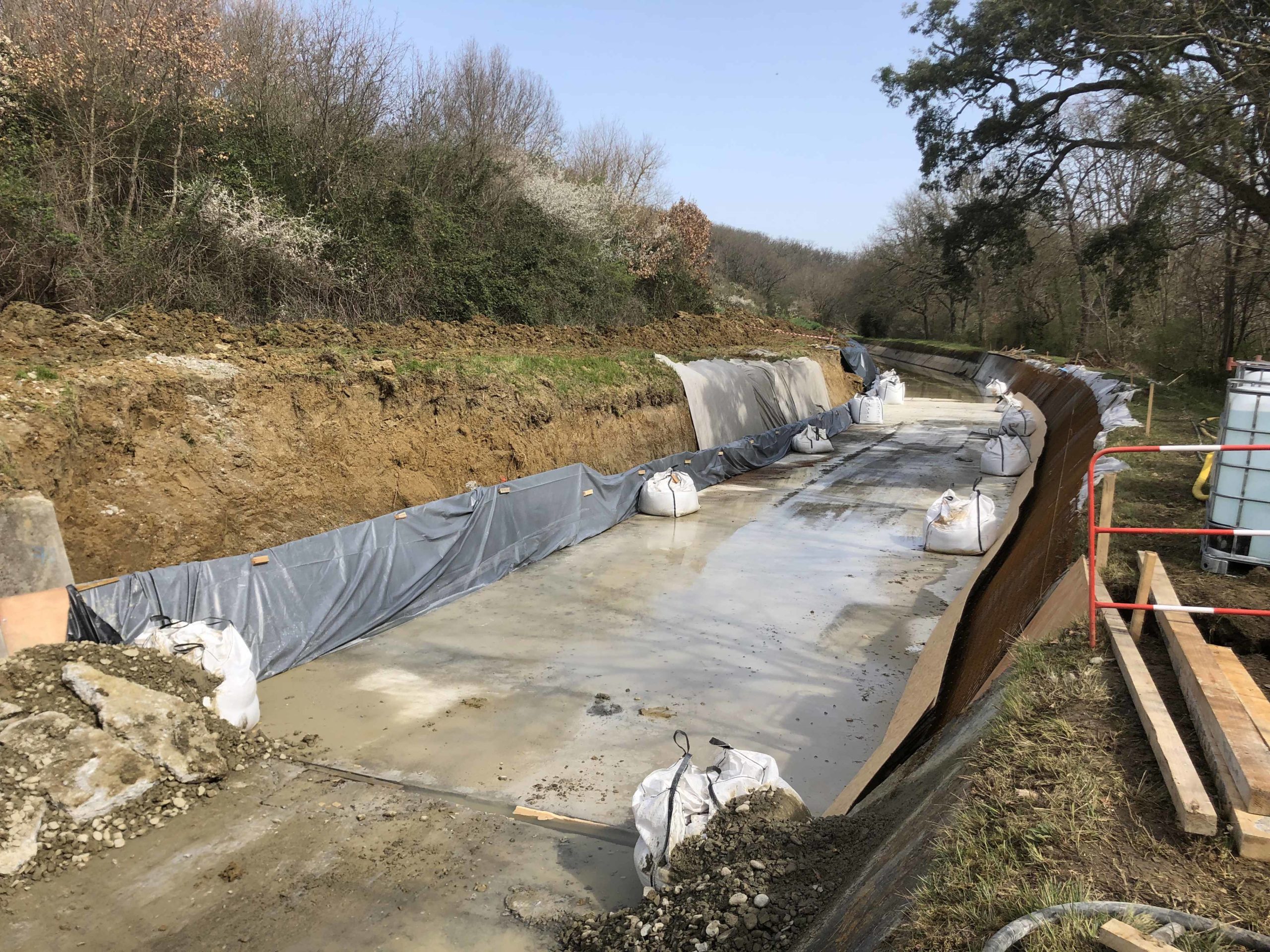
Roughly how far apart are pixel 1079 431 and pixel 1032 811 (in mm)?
13791

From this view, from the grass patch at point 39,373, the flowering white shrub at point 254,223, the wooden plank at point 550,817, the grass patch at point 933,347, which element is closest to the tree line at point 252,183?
the flowering white shrub at point 254,223

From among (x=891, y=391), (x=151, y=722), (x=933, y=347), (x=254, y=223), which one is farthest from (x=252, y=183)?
(x=933, y=347)

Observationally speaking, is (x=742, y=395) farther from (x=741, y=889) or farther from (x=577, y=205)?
(x=741, y=889)

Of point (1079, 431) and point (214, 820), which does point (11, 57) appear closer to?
point (214, 820)

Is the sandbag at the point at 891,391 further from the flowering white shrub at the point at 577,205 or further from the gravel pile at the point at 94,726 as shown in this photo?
the gravel pile at the point at 94,726

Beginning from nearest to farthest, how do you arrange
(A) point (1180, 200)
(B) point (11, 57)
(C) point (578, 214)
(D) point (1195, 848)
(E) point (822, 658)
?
(D) point (1195, 848), (E) point (822, 658), (B) point (11, 57), (A) point (1180, 200), (C) point (578, 214)

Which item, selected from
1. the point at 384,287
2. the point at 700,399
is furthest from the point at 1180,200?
the point at 384,287

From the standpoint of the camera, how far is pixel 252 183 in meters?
14.0

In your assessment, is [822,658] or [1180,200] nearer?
[822,658]

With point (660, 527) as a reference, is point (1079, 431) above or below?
above

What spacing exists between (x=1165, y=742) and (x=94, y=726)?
5.71m

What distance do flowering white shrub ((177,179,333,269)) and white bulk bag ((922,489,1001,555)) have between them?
11.2m

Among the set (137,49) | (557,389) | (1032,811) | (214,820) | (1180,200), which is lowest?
(214,820)

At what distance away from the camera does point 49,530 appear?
18.9 ft
